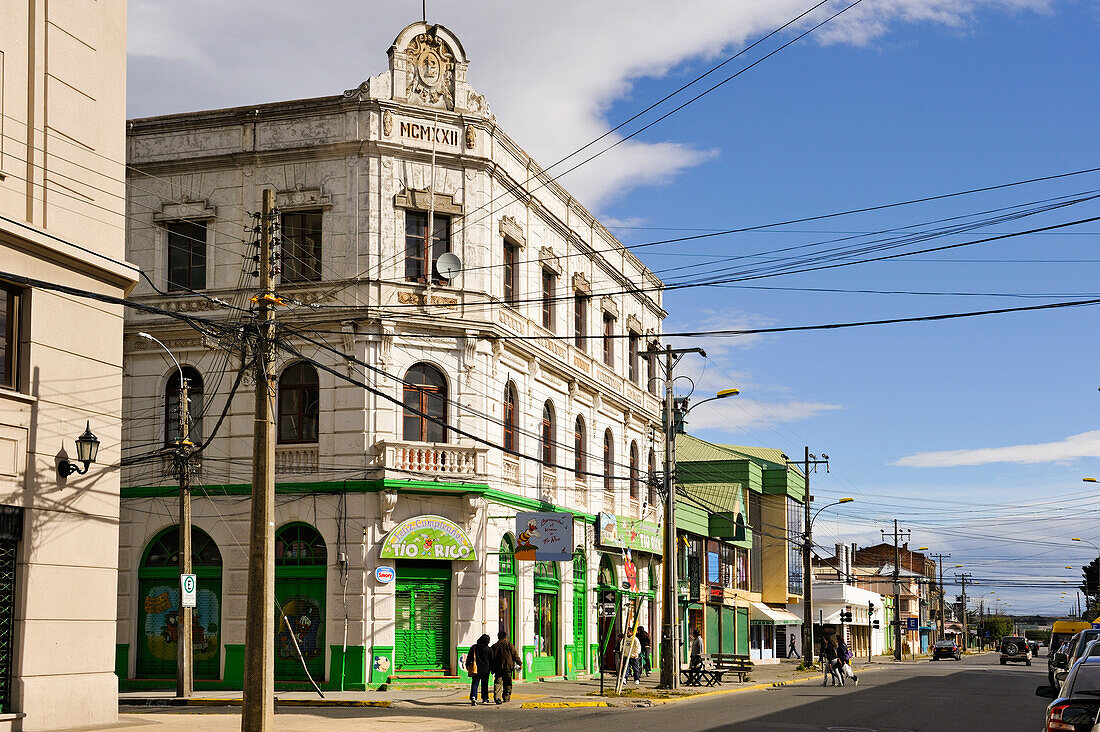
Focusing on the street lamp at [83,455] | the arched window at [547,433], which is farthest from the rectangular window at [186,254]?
the street lamp at [83,455]

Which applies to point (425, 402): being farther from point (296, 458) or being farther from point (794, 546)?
point (794, 546)

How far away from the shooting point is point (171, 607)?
107ft

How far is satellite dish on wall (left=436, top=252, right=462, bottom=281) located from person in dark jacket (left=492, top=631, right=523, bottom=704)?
10115mm

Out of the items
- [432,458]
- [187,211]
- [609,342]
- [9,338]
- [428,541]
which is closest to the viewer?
[9,338]

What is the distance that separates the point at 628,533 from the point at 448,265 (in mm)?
14574

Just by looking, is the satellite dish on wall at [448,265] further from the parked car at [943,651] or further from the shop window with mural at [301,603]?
the parked car at [943,651]

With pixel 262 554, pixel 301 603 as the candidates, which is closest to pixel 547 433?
pixel 301 603

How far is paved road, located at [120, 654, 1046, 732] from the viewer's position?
72.0ft

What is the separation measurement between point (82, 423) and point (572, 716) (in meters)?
11.0

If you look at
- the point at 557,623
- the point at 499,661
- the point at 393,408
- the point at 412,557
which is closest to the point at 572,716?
the point at 499,661

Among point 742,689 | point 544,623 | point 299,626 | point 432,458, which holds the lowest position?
point 742,689

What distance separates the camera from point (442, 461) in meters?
32.1

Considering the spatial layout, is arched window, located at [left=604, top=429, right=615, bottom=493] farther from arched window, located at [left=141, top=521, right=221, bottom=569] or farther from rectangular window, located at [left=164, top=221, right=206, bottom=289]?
rectangular window, located at [left=164, top=221, right=206, bottom=289]

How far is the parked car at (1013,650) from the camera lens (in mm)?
87188
